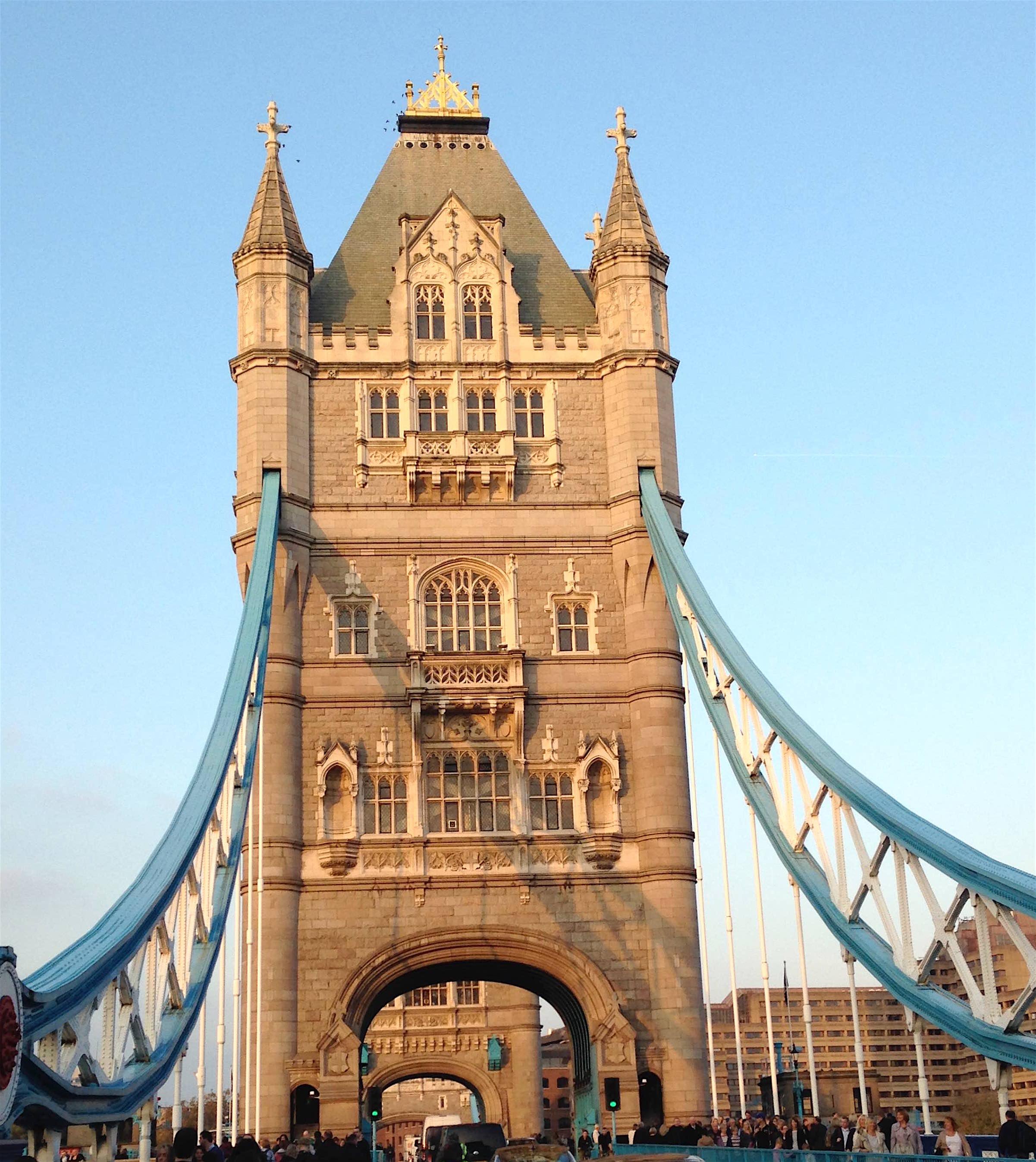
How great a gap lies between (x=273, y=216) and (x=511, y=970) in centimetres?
1670

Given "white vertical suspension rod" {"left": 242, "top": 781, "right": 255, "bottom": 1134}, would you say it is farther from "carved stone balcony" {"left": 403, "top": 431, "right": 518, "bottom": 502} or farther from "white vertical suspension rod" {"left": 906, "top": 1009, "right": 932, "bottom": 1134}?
"white vertical suspension rod" {"left": 906, "top": 1009, "right": 932, "bottom": 1134}

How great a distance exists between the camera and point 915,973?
71.7 ft

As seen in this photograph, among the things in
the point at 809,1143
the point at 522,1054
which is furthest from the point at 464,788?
the point at 522,1054

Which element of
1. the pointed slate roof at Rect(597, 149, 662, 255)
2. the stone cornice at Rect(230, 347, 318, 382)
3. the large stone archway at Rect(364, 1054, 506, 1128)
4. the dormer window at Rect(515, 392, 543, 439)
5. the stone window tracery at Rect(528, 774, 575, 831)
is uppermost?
the pointed slate roof at Rect(597, 149, 662, 255)

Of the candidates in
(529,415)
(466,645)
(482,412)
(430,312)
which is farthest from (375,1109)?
(430,312)

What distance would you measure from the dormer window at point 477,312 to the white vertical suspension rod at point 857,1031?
1737 centimetres

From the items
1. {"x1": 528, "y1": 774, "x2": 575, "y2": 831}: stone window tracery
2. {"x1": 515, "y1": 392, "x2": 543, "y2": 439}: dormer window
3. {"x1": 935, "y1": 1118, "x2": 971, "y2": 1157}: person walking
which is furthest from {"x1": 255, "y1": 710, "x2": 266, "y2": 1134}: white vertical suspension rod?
{"x1": 935, "y1": 1118, "x2": 971, "y2": 1157}: person walking

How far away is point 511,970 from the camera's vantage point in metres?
33.3

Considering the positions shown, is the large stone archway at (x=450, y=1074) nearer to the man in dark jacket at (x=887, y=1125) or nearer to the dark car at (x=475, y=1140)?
the dark car at (x=475, y=1140)

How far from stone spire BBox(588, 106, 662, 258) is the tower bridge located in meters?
0.06

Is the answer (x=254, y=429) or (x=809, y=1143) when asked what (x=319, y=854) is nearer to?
(x=254, y=429)

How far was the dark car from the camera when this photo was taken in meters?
31.9

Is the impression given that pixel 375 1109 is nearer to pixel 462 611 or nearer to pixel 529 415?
pixel 462 611

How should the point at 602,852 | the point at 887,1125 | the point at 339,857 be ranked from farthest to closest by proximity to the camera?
the point at 602,852, the point at 339,857, the point at 887,1125
